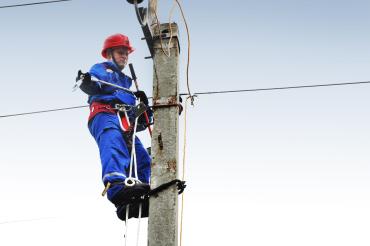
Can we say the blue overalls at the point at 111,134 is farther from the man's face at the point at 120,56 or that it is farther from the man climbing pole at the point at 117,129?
the man's face at the point at 120,56

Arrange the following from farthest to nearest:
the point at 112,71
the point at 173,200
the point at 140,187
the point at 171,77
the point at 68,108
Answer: the point at 68,108 < the point at 112,71 < the point at 171,77 < the point at 140,187 < the point at 173,200

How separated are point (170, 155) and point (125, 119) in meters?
0.92

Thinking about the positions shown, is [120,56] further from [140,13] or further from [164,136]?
[164,136]

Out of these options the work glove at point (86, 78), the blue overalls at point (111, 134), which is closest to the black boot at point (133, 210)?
the blue overalls at point (111, 134)

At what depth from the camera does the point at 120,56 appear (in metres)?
5.04

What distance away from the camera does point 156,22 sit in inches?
169

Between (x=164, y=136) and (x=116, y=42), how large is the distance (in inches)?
66.8

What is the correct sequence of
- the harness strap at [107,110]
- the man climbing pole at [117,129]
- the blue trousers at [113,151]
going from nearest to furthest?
the man climbing pole at [117,129], the blue trousers at [113,151], the harness strap at [107,110]

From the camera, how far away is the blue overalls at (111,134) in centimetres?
397

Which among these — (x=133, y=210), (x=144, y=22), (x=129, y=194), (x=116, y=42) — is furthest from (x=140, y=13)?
(x=133, y=210)

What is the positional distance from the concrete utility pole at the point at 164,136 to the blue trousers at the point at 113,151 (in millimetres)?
439

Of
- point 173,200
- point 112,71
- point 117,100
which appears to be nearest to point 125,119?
point 117,100

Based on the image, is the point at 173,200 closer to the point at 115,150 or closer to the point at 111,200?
the point at 111,200

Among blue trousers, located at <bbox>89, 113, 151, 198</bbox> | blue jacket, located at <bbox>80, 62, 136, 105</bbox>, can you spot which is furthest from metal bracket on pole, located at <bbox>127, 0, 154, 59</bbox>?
blue trousers, located at <bbox>89, 113, 151, 198</bbox>
